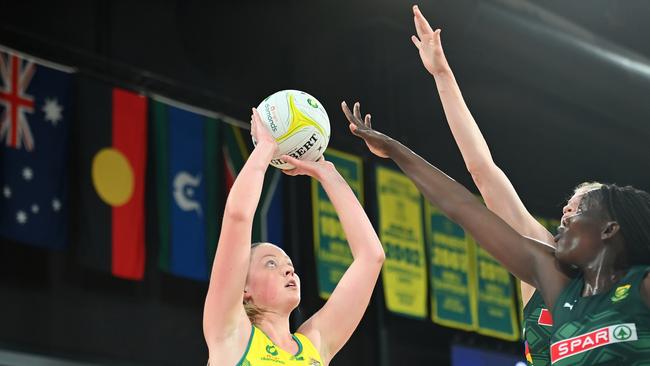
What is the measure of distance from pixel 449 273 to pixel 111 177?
11.9ft

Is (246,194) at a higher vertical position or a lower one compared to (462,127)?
lower

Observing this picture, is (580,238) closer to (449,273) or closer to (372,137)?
(372,137)

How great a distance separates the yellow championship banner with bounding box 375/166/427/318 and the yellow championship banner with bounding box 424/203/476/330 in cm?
13

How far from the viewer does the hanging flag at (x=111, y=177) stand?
8.74m

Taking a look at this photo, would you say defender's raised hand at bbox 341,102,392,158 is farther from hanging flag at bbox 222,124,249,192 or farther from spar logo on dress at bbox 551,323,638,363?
hanging flag at bbox 222,124,249,192

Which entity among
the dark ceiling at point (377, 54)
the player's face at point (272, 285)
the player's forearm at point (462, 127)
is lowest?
the player's face at point (272, 285)

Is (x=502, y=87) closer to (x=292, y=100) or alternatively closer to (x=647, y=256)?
(x=292, y=100)

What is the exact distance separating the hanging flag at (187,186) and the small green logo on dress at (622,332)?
641 cm

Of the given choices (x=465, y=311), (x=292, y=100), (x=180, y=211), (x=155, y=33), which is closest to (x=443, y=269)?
(x=465, y=311)

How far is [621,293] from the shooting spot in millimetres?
3191

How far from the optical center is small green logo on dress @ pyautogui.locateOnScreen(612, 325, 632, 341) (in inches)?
121

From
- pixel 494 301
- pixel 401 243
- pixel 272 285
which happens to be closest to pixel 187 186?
pixel 401 243

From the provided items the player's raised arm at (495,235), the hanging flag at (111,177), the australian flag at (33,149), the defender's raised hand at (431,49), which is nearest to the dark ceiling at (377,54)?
the hanging flag at (111,177)

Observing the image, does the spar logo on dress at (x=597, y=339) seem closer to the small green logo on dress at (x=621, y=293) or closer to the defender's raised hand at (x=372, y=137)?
the small green logo on dress at (x=621, y=293)
